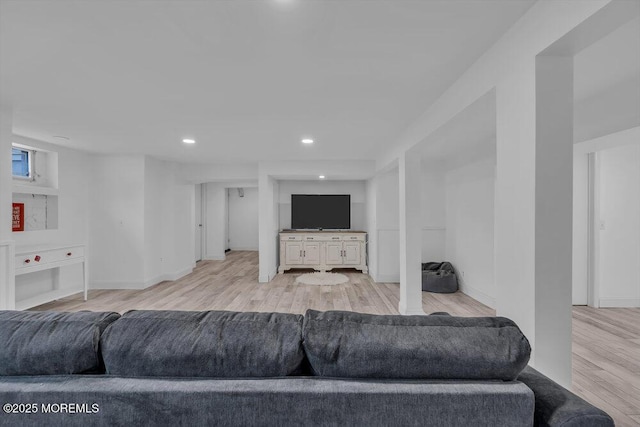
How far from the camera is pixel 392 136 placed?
411 cm

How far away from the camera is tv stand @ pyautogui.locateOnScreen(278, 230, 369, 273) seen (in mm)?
6953

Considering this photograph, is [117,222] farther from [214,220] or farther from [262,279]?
[214,220]

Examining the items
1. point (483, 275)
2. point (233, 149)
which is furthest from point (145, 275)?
point (483, 275)

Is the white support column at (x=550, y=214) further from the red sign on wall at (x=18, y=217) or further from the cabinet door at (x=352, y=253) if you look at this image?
the red sign on wall at (x=18, y=217)

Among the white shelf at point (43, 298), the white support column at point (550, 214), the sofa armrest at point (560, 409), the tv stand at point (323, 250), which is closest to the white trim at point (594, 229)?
the white support column at point (550, 214)

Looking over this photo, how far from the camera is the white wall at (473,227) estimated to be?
4.50 metres

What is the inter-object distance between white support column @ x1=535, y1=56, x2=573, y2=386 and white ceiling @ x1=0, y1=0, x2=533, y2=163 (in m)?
0.42

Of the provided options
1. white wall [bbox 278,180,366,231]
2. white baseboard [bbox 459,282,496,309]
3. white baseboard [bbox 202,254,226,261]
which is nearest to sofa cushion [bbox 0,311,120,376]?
white baseboard [bbox 459,282,496,309]

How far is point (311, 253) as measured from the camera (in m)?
6.95

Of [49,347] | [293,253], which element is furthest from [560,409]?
[293,253]

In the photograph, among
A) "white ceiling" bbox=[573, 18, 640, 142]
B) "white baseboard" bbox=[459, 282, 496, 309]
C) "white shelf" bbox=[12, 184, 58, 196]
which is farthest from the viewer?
"white baseboard" bbox=[459, 282, 496, 309]

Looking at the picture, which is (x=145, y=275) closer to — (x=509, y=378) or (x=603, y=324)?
(x=509, y=378)

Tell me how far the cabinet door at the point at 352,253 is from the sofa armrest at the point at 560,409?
5893 mm

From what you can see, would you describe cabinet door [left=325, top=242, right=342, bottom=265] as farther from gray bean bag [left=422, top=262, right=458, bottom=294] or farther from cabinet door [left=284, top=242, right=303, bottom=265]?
gray bean bag [left=422, top=262, right=458, bottom=294]
